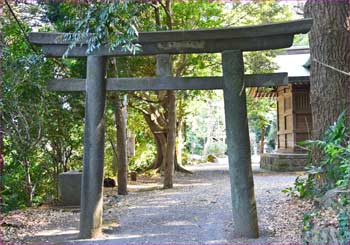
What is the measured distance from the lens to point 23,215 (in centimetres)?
709

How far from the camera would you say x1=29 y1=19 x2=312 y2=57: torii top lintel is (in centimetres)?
506

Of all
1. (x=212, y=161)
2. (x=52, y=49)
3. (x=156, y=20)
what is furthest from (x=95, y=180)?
(x=212, y=161)

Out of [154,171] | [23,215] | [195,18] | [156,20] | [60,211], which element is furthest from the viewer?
[154,171]

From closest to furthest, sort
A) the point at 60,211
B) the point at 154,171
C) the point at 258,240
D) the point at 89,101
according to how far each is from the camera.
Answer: the point at 258,240 < the point at 89,101 < the point at 60,211 < the point at 154,171

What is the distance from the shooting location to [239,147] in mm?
5254

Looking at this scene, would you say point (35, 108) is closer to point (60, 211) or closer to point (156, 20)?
point (60, 211)

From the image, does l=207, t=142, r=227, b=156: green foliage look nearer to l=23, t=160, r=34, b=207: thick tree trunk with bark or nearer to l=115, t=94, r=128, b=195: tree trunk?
l=115, t=94, r=128, b=195: tree trunk

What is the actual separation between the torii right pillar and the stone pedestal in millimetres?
3919

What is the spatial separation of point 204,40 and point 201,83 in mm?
602

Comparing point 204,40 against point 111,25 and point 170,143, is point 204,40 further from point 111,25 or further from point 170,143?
point 170,143

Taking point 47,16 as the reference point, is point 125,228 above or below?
below


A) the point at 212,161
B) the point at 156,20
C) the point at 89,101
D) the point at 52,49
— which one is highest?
the point at 156,20

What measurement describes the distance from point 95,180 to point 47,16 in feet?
20.3

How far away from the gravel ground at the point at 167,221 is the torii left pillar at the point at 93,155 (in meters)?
0.28
